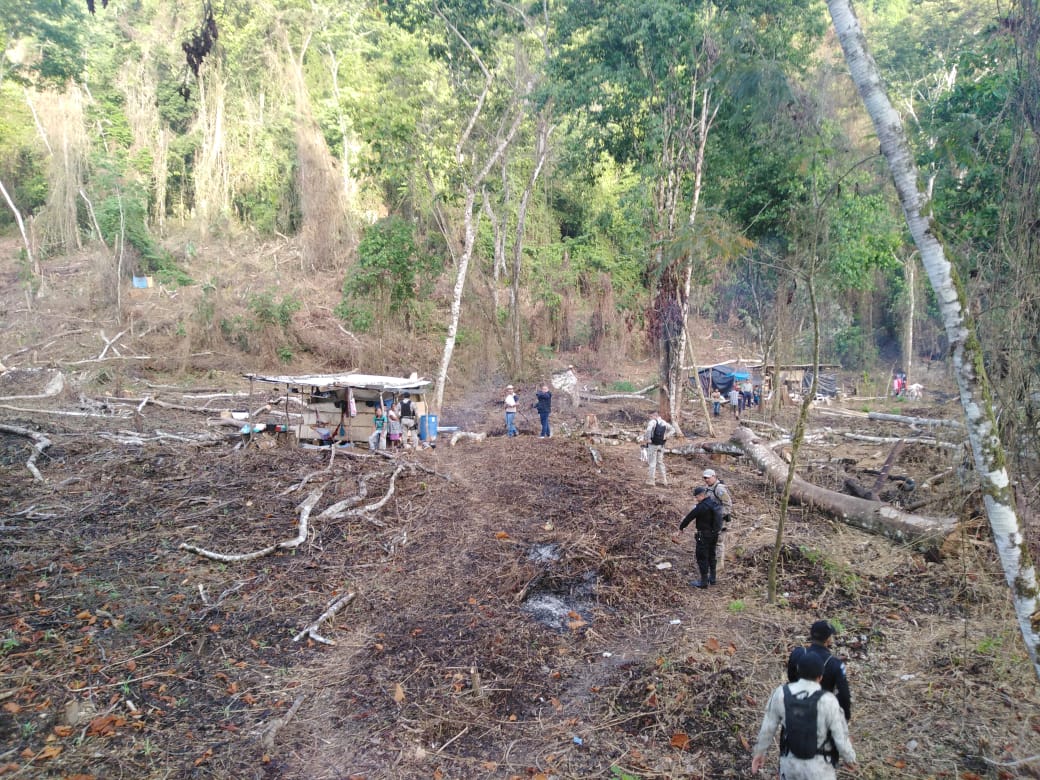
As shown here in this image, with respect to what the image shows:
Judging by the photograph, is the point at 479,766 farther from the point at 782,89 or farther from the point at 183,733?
the point at 782,89

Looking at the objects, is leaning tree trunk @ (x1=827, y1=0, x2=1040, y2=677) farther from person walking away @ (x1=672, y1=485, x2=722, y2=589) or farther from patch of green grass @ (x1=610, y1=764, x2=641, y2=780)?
person walking away @ (x1=672, y1=485, x2=722, y2=589)

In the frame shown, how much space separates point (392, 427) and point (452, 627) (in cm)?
788

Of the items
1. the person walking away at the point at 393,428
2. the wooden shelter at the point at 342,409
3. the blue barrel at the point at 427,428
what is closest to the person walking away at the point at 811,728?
the wooden shelter at the point at 342,409

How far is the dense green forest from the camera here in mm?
9055

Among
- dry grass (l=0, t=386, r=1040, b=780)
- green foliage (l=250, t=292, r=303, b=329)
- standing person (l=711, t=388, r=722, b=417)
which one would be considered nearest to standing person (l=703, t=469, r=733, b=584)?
dry grass (l=0, t=386, r=1040, b=780)

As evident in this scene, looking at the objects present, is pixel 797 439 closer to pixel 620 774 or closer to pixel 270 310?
pixel 620 774

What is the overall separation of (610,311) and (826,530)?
2127cm

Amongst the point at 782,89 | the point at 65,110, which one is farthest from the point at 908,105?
the point at 65,110

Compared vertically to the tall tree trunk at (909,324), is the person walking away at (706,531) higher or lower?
lower

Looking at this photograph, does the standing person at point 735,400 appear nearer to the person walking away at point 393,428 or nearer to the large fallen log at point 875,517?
the large fallen log at point 875,517

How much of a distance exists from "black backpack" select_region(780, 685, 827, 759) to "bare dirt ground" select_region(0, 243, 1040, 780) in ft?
3.75

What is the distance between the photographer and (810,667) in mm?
3963

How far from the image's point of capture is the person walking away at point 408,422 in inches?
582

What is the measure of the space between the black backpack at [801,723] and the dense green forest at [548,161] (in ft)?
13.8
